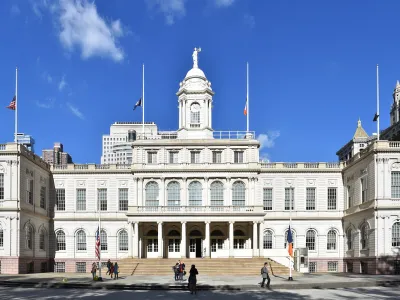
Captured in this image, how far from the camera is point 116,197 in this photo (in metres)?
60.2

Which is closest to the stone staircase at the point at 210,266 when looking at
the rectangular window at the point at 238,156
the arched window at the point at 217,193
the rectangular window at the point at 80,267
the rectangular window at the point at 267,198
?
the arched window at the point at 217,193

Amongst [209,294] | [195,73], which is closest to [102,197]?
[195,73]

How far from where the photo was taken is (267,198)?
2359 inches

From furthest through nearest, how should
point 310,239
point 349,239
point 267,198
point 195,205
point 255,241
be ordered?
point 267,198, point 310,239, point 195,205, point 255,241, point 349,239

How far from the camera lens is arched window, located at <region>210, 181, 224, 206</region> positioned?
58531mm

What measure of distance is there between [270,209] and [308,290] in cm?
2625

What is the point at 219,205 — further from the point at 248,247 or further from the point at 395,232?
the point at 395,232

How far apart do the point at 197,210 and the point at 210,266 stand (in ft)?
27.8

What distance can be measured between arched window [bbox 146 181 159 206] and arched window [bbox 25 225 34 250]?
13.0m

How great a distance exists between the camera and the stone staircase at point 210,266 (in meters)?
48.3

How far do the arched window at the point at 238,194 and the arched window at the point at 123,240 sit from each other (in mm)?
13095

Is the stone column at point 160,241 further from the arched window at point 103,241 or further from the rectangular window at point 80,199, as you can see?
the rectangular window at point 80,199

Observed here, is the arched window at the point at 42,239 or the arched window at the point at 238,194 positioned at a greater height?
the arched window at the point at 238,194

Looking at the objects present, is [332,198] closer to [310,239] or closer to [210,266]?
[310,239]
